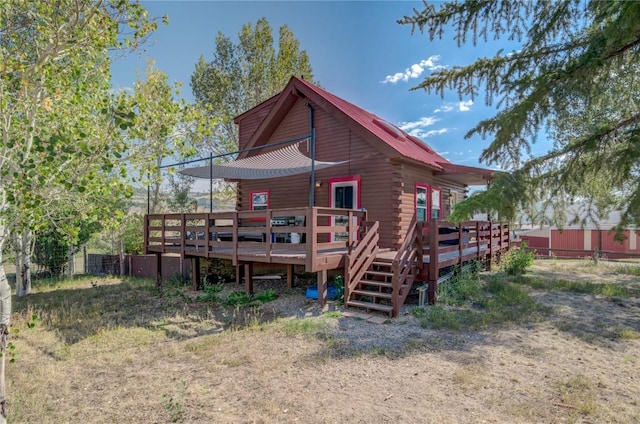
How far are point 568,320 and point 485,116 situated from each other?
4.14 m

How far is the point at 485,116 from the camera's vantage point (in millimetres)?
5406

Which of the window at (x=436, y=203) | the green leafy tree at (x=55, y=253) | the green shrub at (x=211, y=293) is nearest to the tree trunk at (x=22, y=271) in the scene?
the green leafy tree at (x=55, y=253)

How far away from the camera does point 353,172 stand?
998cm

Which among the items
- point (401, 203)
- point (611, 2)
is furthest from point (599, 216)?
point (401, 203)

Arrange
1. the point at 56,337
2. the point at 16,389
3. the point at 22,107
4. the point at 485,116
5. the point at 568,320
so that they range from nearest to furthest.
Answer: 1. the point at 22,107
2. the point at 16,389
3. the point at 485,116
4. the point at 56,337
5. the point at 568,320

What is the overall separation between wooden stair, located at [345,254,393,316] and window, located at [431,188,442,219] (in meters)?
4.62

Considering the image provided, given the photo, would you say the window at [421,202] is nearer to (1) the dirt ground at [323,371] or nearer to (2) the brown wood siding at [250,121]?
(1) the dirt ground at [323,371]

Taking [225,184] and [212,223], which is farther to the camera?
[225,184]

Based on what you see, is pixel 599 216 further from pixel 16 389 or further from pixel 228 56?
pixel 228 56

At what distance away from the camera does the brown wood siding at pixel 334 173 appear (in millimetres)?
9359

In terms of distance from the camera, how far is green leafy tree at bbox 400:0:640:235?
4.83 metres

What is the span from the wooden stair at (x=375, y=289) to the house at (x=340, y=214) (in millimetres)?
22

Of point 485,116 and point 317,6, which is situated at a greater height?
point 317,6

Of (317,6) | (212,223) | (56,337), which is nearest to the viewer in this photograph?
(56,337)
